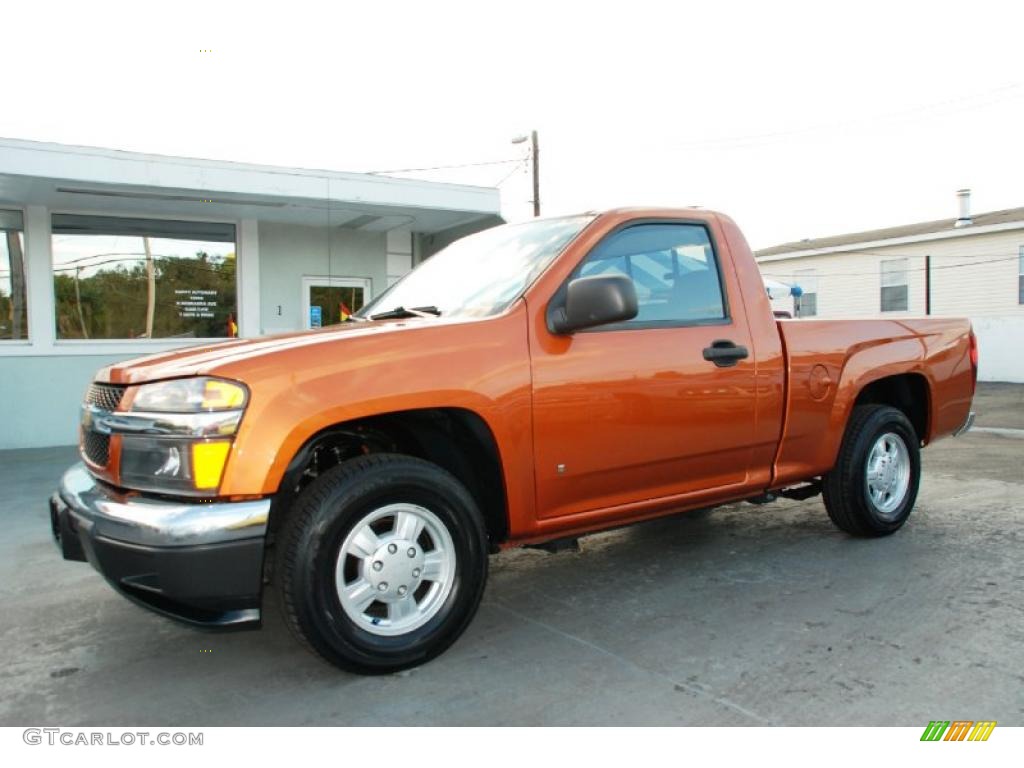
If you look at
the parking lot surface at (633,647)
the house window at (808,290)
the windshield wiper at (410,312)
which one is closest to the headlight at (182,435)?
the parking lot surface at (633,647)

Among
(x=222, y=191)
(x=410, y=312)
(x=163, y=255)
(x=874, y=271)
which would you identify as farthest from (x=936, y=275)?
(x=410, y=312)

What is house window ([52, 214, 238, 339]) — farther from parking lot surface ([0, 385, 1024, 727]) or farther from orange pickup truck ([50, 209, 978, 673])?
orange pickup truck ([50, 209, 978, 673])

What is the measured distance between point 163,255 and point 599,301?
8.92m

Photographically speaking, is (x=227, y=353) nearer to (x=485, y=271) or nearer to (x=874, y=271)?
(x=485, y=271)

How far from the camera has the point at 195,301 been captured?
10961 mm

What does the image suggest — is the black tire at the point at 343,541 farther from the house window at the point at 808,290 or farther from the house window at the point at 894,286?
the house window at the point at 808,290

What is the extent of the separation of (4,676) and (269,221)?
8.66 metres

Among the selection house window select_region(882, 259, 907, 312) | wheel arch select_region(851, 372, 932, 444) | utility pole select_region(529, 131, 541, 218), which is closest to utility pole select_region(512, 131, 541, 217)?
utility pole select_region(529, 131, 541, 218)

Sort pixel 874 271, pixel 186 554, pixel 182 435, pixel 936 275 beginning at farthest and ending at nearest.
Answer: pixel 874 271, pixel 936 275, pixel 182 435, pixel 186 554

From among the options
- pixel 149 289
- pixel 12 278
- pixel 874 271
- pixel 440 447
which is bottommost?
pixel 440 447

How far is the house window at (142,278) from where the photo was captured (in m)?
10.3

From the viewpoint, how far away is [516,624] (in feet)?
12.5

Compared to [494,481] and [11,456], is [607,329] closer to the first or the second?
[494,481]

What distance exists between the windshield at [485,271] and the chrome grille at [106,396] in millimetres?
1436
